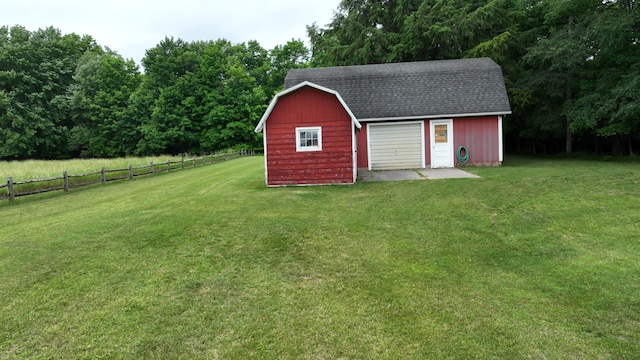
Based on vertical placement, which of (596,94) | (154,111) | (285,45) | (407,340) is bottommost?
(407,340)

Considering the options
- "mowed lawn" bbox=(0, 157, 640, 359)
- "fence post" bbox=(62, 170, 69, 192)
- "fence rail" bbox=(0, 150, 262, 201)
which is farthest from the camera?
"fence post" bbox=(62, 170, 69, 192)

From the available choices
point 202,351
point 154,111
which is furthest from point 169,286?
point 154,111

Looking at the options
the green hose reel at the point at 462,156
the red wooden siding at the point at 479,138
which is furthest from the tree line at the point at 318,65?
the green hose reel at the point at 462,156

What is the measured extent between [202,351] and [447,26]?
25538mm

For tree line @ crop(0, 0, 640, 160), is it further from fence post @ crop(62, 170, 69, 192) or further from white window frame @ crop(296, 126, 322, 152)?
fence post @ crop(62, 170, 69, 192)

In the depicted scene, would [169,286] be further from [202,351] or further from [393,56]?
[393,56]

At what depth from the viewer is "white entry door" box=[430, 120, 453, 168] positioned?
15625mm

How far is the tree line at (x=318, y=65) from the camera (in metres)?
18.5

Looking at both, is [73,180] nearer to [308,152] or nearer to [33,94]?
[308,152]

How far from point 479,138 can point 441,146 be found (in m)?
1.58

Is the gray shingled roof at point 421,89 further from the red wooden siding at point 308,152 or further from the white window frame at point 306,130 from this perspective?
the white window frame at point 306,130

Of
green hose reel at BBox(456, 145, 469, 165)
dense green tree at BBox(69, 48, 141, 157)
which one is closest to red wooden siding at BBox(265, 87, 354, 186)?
green hose reel at BBox(456, 145, 469, 165)

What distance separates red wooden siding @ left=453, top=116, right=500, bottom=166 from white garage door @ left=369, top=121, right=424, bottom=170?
5.07 feet

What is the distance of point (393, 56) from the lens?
26531 millimetres
